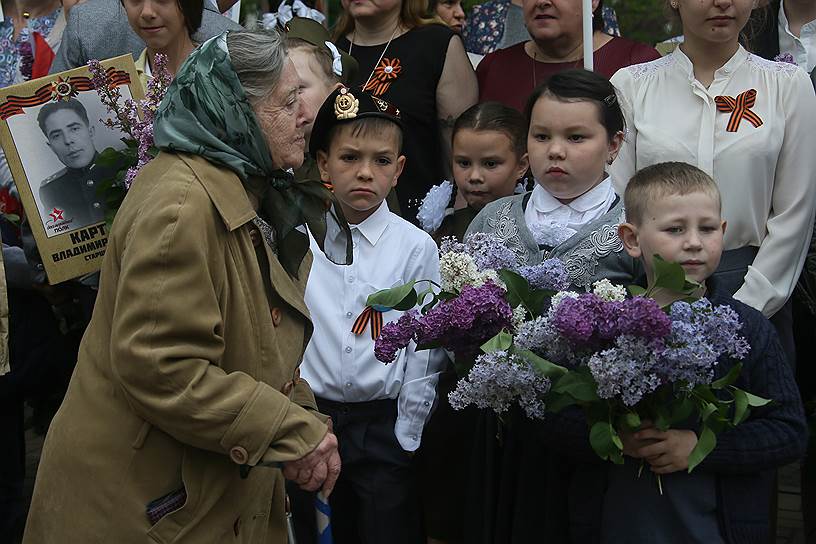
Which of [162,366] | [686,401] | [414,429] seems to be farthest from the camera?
[414,429]

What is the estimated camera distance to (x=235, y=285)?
2.78 meters

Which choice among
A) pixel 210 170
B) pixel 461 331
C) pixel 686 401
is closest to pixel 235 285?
pixel 210 170

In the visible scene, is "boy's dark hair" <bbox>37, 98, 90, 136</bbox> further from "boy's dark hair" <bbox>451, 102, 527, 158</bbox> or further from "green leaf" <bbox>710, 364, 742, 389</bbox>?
"green leaf" <bbox>710, 364, 742, 389</bbox>

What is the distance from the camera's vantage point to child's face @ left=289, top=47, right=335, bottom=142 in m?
4.26

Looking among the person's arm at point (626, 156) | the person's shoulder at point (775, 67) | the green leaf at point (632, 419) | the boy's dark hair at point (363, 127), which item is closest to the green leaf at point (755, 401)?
the green leaf at point (632, 419)

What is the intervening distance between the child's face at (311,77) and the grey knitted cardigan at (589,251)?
0.94 meters

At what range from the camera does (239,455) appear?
2707 millimetres

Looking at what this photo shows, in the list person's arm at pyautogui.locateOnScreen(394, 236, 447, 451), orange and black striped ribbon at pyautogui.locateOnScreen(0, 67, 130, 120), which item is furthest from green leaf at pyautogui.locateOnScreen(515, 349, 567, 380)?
orange and black striped ribbon at pyautogui.locateOnScreen(0, 67, 130, 120)

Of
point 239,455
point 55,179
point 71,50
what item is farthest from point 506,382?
point 71,50

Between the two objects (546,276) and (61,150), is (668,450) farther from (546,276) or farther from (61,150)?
(61,150)

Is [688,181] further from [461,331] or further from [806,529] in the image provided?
[806,529]

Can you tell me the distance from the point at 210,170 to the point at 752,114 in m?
2.01

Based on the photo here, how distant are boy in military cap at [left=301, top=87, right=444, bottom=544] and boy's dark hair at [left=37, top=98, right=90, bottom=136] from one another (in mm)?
871

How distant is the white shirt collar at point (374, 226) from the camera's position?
4.10m
